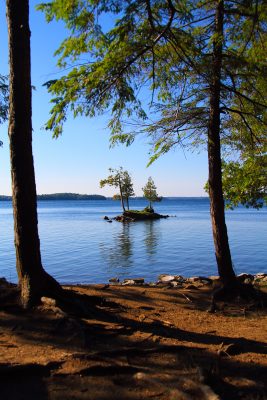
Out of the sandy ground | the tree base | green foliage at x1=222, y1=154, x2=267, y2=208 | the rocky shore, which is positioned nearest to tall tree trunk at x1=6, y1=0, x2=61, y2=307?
the tree base

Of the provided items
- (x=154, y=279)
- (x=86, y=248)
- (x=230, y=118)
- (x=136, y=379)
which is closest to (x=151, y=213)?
(x=86, y=248)

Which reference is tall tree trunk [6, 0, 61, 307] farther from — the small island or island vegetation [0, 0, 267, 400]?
Answer: the small island

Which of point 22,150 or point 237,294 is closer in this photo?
point 22,150

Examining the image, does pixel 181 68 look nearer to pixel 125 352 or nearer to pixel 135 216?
pixel 125 352

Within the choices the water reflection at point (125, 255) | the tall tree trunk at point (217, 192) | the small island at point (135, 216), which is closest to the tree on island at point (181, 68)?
the tall tree trunk at point (217, 192)

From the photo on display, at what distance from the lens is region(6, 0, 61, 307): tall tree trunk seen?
284 inches

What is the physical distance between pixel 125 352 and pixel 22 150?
12.9ft

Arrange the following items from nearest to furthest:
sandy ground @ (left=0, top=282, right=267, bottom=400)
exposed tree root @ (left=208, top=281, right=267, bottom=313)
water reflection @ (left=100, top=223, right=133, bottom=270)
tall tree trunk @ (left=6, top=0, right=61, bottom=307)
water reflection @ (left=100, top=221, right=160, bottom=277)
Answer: sandy ground @ (left=0, top=282, right=267, bottom=400)
tall tree trunk @ (left=6, top=0, right=61, bottom=307)
exposed tree root @ (left=208, top=281, right=267, bottom=313)
water reflection @ (left=100, top=221, right=160, bottom=277)
water reflection @ (left=100, top=223, right=133, bottom=270)

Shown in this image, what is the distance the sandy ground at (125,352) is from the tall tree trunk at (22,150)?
56 cm

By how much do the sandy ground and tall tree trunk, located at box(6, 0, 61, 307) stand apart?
0.56 metres

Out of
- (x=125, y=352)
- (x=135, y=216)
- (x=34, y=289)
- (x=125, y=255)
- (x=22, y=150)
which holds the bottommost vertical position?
(x=125, y=255)

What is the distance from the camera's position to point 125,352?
552 cm

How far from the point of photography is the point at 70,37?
339 inches

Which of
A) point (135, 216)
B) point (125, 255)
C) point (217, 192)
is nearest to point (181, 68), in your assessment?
point (217, 192)
